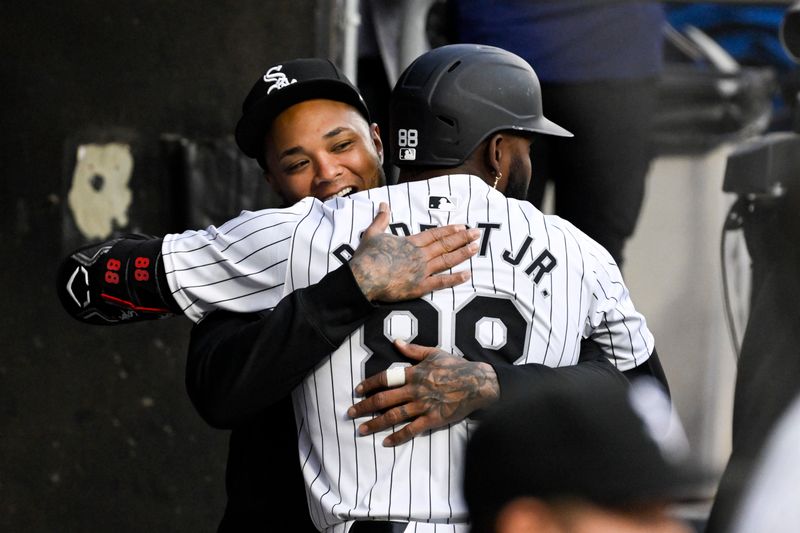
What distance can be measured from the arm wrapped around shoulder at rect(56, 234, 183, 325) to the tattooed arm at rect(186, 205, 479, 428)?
0.21 meters

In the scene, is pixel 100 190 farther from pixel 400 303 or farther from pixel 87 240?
pixel 400 303

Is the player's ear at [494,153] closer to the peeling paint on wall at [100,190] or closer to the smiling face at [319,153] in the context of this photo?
the smiling face at [319,153]

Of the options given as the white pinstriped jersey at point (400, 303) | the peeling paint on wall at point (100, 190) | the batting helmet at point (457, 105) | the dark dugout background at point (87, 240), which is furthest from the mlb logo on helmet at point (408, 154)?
the peeling paint on wall at point (100, 190)

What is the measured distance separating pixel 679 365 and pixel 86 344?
2566mm

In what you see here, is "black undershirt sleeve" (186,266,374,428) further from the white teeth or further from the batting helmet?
the white teeth

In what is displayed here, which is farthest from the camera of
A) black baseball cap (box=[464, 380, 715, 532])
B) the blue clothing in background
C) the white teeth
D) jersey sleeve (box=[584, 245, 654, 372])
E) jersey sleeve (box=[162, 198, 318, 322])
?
the blue clothing in background

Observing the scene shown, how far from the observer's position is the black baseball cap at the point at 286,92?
3.45m

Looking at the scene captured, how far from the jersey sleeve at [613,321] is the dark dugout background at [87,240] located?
75.2 inches

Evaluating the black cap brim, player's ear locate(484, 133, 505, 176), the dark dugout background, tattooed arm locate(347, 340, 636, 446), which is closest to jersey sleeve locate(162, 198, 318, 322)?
tattooed arm locate(347, 340, 636, 446)

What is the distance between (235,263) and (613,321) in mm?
818

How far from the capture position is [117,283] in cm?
287

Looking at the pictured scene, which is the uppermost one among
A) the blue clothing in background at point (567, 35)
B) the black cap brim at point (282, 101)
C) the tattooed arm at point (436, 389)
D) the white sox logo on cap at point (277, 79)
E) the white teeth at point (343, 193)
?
the blue clothing in background at point (567, 35)

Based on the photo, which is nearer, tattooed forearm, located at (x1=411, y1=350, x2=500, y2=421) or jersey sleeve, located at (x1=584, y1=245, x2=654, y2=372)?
tattooed forearm, located at (x1=411, y1=350, x2=500, y2=421)

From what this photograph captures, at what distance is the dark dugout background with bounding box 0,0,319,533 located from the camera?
182 inches
